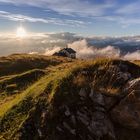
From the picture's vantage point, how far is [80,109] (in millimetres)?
18844

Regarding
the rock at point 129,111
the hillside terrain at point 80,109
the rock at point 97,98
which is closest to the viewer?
the hillside terrain at point 80,109

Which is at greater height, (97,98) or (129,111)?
(97,98)

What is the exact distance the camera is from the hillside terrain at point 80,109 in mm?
18031

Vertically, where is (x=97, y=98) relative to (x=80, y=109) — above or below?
above

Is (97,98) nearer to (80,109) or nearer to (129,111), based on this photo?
(80,109)

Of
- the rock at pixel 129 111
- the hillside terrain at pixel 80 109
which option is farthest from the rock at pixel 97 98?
the rock at pixel 129 111

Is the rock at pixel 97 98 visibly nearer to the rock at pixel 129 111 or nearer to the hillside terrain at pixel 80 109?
the hillside terrain at pixel 80 109

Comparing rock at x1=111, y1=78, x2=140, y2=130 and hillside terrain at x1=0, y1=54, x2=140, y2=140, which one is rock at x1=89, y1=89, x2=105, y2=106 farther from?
rock at x1=111, y1=78, x2=140, y2=130

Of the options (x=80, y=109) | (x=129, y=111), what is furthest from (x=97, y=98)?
(x=129, y=111)

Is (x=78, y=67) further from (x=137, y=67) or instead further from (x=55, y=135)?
(x=55, y=135)

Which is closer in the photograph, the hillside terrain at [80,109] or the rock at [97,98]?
the hillside terrain at [80,109]

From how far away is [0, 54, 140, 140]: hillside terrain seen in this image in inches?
710

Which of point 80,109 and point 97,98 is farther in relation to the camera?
point 97,98

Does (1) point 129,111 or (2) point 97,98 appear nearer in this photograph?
(1) point 129,111
